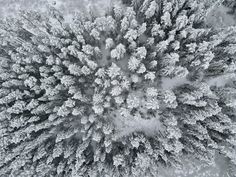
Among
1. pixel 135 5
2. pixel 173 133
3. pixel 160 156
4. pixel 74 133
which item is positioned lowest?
pixel 160 156

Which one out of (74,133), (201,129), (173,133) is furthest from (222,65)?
(74,133)

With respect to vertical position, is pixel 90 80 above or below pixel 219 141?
above

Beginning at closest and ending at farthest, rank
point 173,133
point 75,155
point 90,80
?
point 173,133 < point 75,155 < point 90,80

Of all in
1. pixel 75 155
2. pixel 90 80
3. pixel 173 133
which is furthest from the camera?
pixel 90 80

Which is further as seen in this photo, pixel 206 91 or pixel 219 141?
pixel 219 141

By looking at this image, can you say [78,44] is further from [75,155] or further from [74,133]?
[75,155]

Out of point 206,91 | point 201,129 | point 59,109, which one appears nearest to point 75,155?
point 59,109
